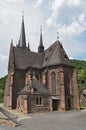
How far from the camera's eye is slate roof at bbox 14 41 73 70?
164 feet

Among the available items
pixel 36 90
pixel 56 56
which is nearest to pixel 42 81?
pixel 56 56

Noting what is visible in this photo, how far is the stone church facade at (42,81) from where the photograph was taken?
44.3 m

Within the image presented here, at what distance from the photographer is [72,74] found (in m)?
50.8

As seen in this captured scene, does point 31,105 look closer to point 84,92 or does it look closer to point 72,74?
point 72,74

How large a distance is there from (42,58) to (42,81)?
776 cm

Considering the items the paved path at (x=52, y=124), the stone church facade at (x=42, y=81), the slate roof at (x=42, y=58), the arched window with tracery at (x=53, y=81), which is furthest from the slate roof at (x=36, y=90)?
the paved path at (x=52, y=124)

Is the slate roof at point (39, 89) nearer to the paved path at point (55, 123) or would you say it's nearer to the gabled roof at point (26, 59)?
the gabled roof at point (26, 59)

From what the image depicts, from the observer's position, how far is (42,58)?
57.3 m

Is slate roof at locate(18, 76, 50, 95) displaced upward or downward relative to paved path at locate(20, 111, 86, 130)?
upward

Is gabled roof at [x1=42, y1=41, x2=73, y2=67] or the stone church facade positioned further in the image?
gabled roof at [x1=42, y1=41, x2=73, y2=67]

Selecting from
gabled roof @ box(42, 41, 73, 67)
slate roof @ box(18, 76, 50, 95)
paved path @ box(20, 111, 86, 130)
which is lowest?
paved path @ box(20, 111, 86, 130)

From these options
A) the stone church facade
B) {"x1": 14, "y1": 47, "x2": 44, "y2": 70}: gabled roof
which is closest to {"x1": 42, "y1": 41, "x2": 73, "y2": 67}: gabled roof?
the stone church facade

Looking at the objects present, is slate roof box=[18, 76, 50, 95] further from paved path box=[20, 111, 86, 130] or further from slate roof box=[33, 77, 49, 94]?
paved path box=[20, 111, 86, 130]

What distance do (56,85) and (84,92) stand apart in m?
17.8
